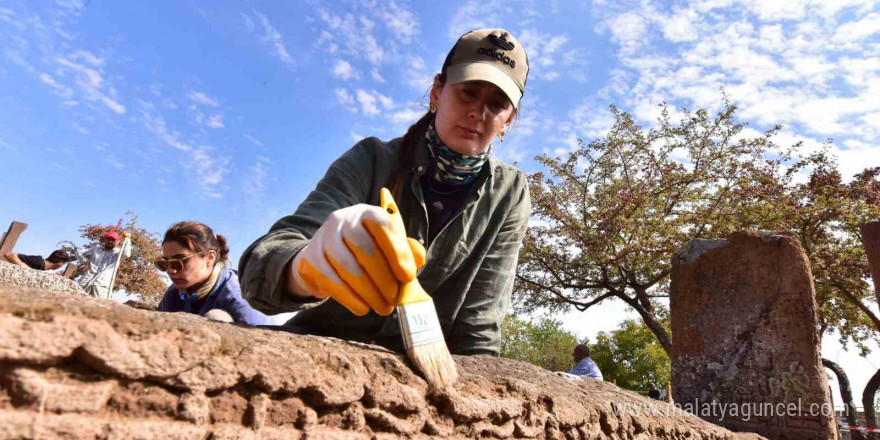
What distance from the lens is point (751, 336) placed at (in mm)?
4547

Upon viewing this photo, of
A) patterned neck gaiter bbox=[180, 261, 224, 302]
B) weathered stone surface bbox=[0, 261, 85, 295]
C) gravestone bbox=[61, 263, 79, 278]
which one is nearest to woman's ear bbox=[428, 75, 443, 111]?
patterned neck gaiter bbox=[180, 261, 224, 302]

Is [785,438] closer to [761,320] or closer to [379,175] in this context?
[761,320]

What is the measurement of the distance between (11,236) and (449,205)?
322 inches

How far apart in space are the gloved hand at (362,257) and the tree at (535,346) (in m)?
21.0

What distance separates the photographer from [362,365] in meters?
1.11

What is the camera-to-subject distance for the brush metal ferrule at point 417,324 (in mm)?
1185

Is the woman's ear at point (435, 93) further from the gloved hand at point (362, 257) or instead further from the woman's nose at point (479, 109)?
the gloved hand at point (362, 257)

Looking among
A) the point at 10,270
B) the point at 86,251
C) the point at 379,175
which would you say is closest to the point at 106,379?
the point at 379,175

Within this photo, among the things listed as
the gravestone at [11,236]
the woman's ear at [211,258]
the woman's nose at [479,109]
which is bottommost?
the woman's ear at [211,258]

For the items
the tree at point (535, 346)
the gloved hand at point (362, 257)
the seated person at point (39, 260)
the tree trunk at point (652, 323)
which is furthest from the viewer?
the tree at point (535, 346)

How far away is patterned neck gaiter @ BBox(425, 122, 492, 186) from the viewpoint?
1.88m

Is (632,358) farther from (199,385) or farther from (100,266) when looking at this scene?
(199,385)

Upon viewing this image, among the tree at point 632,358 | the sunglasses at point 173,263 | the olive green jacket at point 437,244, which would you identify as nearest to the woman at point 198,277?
the sunglasses at point 173,263

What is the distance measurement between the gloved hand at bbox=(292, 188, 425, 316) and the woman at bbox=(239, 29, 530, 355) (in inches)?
6.7
